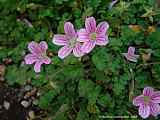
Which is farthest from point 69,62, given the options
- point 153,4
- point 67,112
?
point 153,4

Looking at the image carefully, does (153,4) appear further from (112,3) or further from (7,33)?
(7,33)

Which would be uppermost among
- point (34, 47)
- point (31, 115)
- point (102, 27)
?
point (102, 27)

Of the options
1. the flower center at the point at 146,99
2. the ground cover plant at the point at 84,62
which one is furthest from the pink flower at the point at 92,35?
the flower center at the point at 146,99

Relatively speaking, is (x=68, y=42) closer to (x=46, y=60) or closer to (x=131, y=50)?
(x=46, y=60)

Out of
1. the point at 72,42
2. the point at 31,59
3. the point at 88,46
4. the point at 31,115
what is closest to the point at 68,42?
the point at 72,42

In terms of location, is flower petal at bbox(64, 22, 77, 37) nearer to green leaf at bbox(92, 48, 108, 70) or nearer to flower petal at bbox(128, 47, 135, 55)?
green leaf at bbox(92, 48, 108, 70)

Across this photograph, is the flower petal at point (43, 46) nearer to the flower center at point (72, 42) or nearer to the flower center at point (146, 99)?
the flower center at point (72, 42)
